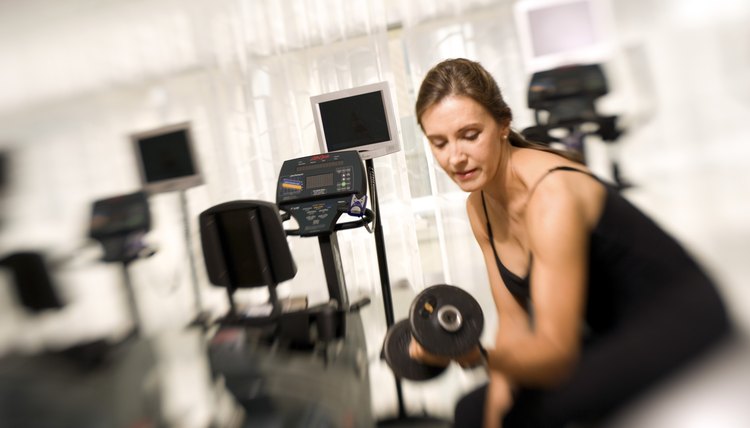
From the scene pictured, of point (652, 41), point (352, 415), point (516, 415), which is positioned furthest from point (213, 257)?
point (652, 41)

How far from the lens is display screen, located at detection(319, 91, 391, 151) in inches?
96.4

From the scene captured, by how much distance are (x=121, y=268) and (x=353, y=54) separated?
206 cm

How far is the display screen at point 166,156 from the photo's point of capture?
126 inches

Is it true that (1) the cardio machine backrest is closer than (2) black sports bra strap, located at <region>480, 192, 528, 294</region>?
No

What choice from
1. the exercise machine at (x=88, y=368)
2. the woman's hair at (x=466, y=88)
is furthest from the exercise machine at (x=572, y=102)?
the exercise machine at (x=88, y=368)

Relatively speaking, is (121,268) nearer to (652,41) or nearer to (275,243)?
(275,243)

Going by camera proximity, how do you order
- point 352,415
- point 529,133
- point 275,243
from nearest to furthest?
point 352,415
point 275,243
point 529,133

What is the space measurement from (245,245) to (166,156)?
4.09 feet

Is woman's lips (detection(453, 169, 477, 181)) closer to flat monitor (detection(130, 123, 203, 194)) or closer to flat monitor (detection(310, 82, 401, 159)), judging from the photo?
flat monitor (detection(310, 82, 401, 159))

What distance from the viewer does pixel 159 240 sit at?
4098 mm

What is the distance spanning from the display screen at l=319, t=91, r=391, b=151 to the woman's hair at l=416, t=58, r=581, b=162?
1.20 metres

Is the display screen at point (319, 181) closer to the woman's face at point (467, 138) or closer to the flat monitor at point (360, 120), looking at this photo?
the flat monitor at point (360, 120)

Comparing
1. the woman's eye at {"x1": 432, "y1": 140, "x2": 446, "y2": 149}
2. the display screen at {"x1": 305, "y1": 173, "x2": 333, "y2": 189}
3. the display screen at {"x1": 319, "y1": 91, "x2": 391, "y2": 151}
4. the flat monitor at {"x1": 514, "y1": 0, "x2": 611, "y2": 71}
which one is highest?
the flat monitor at {"x1": 514, "y1": 0, "x2": 611, "y2": 71}

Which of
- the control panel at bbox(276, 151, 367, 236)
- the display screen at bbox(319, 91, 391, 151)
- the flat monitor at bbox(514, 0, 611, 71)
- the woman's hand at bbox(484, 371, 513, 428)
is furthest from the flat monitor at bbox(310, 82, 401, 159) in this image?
the woman's hand at bbox(484, 371, 513, 428)
